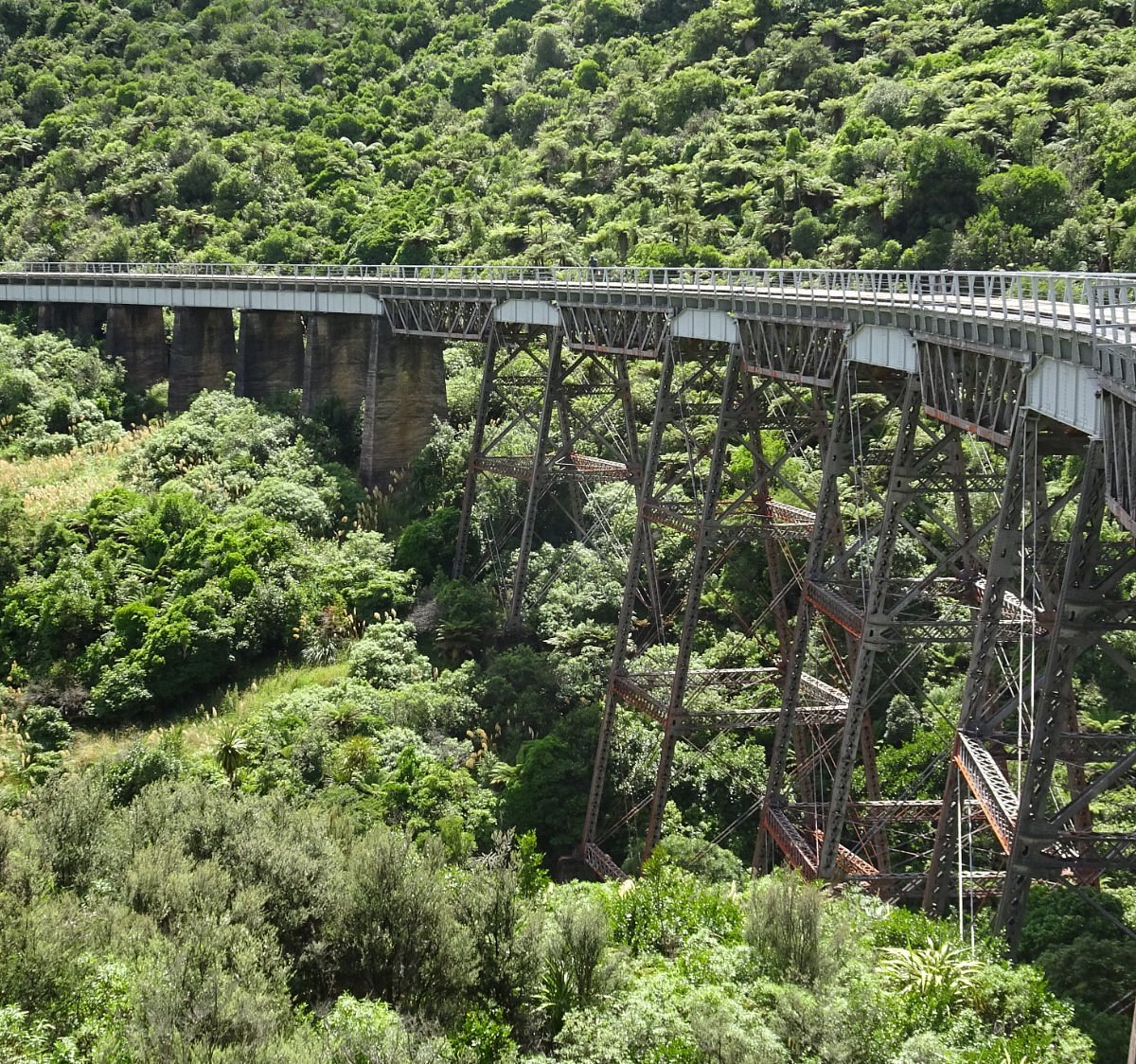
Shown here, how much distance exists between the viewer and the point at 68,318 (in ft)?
189

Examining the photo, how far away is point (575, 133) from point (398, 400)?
127 feet

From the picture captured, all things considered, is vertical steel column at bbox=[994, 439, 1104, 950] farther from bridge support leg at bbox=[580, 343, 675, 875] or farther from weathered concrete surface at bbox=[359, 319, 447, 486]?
weathered concrete surface at bbox=[359, 319, 447, 486]

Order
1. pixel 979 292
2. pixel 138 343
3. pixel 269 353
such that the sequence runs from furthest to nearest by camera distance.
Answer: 1. pixel 138 343
2. pixel 269 353
3. pixel 979 292

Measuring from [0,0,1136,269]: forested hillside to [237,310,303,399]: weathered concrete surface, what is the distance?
13.9 metres

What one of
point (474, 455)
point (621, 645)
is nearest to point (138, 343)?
point (474, 455)

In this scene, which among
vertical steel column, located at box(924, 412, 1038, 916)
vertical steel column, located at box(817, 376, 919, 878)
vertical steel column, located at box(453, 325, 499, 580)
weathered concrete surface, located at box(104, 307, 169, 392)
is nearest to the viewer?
vertical steel column, located at box(924, 412, 1038, 916)

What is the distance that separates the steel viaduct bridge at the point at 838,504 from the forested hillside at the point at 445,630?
3.74 feet

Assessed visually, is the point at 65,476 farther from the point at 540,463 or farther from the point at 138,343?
the point at 540,463

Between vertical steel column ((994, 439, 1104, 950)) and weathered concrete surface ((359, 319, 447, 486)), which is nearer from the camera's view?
vertical steel column ((994, 439, 1104, 950))

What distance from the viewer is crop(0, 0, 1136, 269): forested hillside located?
171 feet

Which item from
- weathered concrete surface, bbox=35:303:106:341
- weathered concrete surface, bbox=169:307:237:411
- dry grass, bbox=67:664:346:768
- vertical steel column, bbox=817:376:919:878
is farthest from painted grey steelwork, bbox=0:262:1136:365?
dry grass, bbox=67:664:346:768

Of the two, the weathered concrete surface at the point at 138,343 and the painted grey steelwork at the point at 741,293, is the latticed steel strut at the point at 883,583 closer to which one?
the painted grey steelwork at the point at 741,293

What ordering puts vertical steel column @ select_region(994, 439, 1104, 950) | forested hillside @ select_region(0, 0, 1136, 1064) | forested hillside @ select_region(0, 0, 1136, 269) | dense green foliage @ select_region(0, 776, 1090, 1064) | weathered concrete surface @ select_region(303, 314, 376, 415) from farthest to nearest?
1. forested hillside @ select_region(0, 0, 1136, 269)
2. weathered concrete surface @ select_region(303, 314, 376, 415)
3. forested hillside @ select_region(0, 0, 1136, 1064)
4. vertical steel column @ select_region(994, 439, 1104, 950)
5. dense green foliage @ select_region(0, 776, 1090, 1064)

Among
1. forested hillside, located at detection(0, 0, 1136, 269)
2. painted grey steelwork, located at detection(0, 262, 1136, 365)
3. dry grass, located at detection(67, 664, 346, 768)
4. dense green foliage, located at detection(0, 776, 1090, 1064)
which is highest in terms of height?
forested hillside, located at detection(0, 0, 1136, 269)
